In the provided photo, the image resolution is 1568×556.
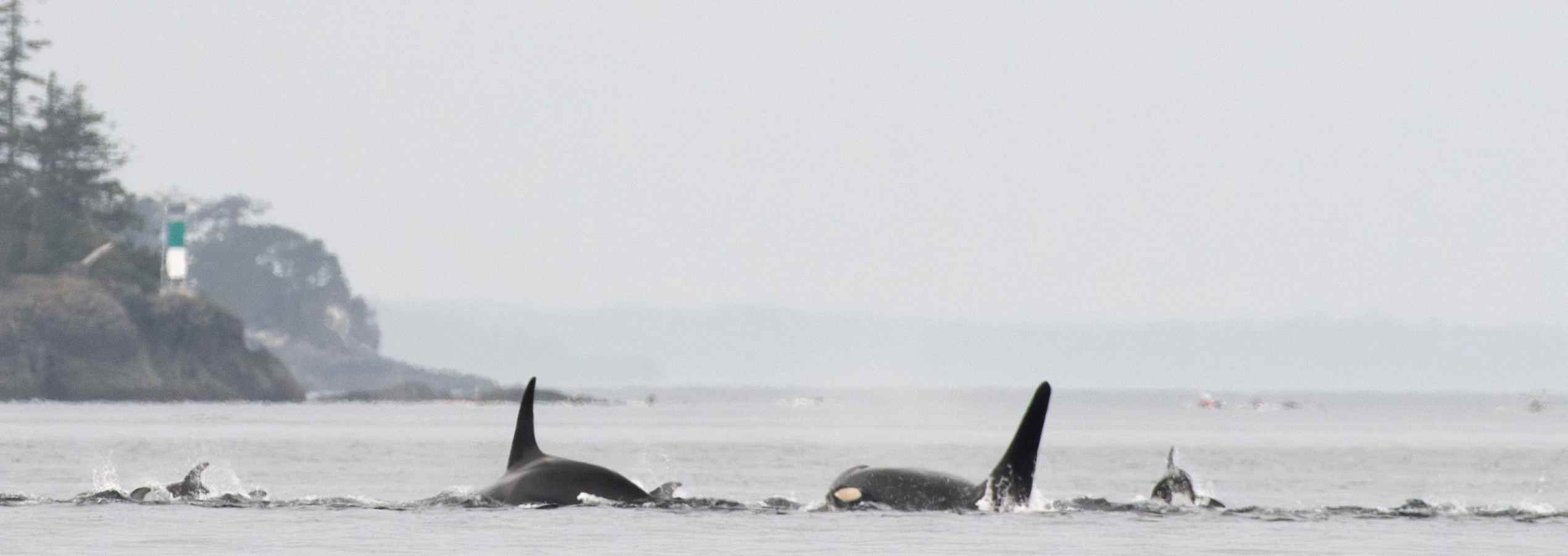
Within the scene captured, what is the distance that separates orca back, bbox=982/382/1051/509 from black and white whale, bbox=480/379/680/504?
5.01m

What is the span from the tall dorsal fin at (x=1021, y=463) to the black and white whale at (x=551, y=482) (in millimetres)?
5029

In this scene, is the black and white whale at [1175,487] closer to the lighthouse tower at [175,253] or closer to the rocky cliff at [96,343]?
the rocky cliff at [96,343]

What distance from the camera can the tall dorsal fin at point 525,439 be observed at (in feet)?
115

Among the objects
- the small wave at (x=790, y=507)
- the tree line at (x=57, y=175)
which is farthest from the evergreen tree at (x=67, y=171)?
the small wave at (x=790, y=507)

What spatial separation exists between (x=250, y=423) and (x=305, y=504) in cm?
8116

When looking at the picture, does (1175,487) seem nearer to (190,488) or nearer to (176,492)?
(190,488)

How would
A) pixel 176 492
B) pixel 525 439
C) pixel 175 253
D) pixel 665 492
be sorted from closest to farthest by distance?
1. pixel 525 439
2. pixel 665 492
3. pixel 176 492
4. pixel 175 253

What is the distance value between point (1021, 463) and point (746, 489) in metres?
17.5

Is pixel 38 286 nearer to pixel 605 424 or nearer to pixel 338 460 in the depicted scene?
pixel 605 424

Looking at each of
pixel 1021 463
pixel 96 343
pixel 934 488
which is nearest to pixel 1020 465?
pixel 1021 463

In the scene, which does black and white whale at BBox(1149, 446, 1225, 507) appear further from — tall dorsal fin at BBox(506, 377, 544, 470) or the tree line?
the tree line

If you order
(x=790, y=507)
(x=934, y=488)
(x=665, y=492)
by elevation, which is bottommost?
(x=790, y=507)

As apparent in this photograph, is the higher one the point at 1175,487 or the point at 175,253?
the point at 175,253

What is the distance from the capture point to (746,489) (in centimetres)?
5053
